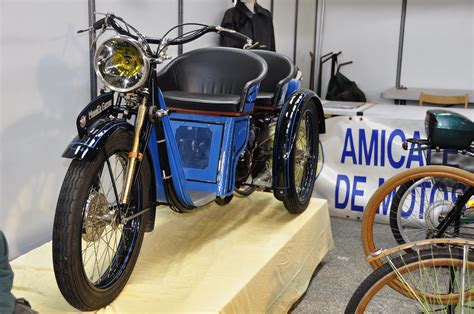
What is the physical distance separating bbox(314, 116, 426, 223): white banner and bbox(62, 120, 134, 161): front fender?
2.47 meters

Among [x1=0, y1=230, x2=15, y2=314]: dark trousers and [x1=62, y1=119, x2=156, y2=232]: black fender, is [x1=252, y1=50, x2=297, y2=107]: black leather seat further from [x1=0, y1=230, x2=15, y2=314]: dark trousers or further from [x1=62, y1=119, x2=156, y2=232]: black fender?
[x1=0, y1=230, x2=15, y2=314]: dark trousers

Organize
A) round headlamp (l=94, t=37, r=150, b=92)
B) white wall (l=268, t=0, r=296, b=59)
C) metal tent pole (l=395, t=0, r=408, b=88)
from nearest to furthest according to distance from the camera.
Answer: round headlamp (l=94, t=37, r=150, b=92), white wall (l=268, t=0, r=296, b=59), metal tent pole (l=395, t=0, r=408, b=88)

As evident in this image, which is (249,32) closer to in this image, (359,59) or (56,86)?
(56,86)

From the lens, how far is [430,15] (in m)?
6.50

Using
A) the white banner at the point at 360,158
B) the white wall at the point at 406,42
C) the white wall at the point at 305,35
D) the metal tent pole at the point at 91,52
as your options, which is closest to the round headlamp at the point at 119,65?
the metal tent pole at the point at 91,52

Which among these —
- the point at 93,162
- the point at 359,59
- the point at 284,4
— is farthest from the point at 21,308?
the point at 359,59

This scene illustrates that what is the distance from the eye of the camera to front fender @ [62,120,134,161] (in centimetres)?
163

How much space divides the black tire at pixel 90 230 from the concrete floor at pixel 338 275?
0.99 m

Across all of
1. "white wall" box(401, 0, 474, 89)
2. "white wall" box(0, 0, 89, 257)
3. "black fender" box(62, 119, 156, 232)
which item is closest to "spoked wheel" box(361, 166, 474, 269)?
"black fender" box(62, 119, 156, 232)

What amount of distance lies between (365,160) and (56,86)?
2312 mm

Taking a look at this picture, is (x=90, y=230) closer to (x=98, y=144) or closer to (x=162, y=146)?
(x=98, y=144)

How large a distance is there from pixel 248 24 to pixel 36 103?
7.54 feet

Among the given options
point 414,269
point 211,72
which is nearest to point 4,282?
point 414,269

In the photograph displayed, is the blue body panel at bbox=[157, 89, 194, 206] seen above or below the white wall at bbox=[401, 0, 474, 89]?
below
